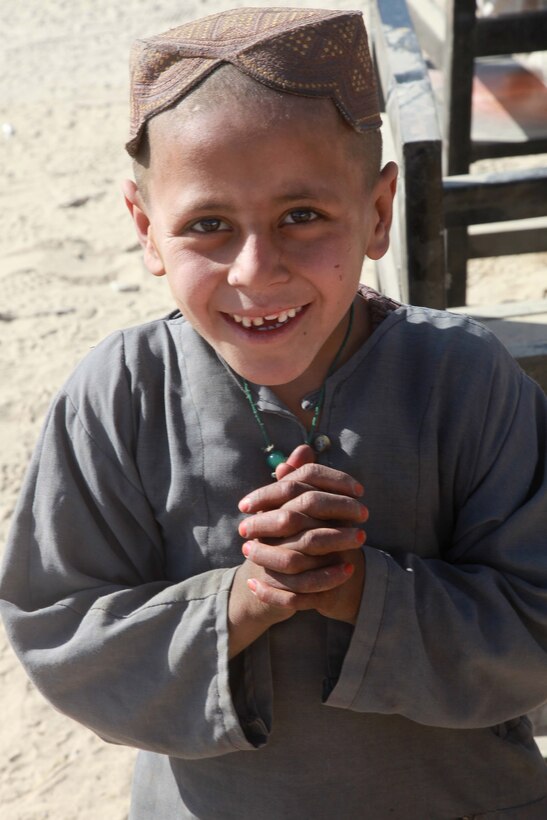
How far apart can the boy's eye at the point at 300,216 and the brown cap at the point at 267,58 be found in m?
0.14

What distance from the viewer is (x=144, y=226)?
166cm

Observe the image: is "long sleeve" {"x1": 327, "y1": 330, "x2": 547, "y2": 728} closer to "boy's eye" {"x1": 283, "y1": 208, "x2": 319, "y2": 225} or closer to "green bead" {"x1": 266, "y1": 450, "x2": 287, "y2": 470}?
"green bead" {"x1": 266, "y1": 450, "x2": 287, "y2": 470}

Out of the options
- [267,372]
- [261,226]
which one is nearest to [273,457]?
[267,372]

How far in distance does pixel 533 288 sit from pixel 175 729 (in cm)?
442

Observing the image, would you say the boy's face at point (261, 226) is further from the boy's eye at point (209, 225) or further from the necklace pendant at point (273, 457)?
the necklace pendant at point (273, 457)

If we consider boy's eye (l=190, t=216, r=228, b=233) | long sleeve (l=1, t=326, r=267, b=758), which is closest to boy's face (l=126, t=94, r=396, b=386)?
boy's eye (l=190, t=216, r=228, b=233)

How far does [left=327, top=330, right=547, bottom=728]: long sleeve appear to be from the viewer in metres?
1.55

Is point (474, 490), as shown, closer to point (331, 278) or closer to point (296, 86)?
point (331, 278)

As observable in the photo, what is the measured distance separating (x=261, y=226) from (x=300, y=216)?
6 cm

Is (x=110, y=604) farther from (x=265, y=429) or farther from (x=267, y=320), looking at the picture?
(x=267, y=320)

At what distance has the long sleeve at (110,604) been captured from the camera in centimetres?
159

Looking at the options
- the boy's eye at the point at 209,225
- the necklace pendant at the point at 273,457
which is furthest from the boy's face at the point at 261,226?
the necklace pendant at the point at 273,457

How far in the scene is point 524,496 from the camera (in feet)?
5.31

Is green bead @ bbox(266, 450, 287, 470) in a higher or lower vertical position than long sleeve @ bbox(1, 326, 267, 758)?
higher
